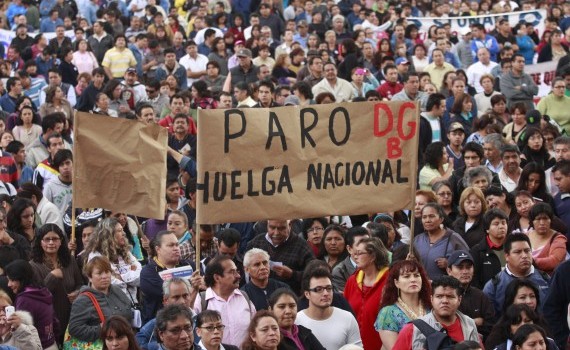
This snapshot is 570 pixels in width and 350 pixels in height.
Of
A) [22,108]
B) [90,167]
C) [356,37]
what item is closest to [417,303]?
[90,167]

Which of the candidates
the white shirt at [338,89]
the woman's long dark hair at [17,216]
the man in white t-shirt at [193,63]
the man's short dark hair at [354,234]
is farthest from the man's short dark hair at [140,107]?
the man's short dark hair at [354,234]

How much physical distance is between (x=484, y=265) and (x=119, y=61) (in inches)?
524

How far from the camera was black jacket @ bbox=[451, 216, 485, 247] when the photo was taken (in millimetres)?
14039

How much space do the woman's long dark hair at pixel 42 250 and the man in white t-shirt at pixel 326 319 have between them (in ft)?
7.88

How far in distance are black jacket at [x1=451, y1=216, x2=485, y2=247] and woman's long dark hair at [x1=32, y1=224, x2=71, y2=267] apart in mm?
3599

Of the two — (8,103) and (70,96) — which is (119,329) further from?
(70,96)

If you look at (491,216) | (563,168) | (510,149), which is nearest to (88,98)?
(510,149)

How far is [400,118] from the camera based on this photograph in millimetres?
12391

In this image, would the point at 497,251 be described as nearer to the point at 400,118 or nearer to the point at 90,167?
the point at 400,118

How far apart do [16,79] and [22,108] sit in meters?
2.40

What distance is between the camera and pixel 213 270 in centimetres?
1169

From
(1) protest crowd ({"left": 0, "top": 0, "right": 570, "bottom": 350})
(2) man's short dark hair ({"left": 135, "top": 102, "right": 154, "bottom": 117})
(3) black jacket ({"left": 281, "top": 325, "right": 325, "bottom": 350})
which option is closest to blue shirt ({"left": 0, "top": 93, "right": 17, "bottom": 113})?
(1) protest crowd ({"left": 0, "top": 0, "right": 570, "bottom": 350})

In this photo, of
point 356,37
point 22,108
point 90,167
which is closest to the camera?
point 90,167

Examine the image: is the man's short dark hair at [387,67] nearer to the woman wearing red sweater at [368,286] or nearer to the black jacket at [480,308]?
the woman wearing red sweater at [368,286]
